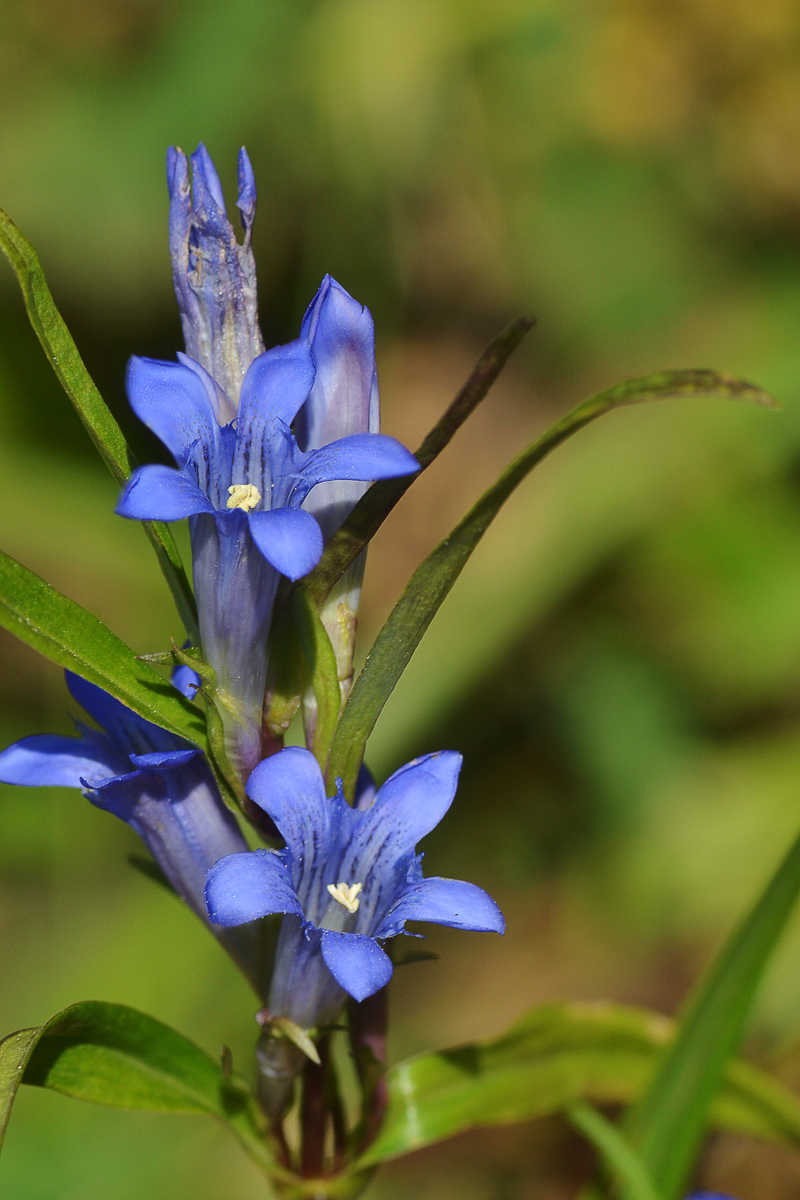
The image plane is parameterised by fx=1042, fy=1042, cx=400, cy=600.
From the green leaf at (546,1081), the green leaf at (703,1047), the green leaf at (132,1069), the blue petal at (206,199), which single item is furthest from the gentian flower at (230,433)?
the green leaf at (703,1047)

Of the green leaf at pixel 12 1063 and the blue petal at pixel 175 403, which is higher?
the blue petal at pixel 175 403

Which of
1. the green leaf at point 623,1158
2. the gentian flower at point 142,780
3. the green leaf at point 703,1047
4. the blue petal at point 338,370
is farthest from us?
the green leaf at point 623,1158

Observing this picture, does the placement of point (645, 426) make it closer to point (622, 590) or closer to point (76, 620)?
point (622, 590)

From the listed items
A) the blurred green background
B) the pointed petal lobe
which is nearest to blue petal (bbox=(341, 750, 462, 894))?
the pointed petal lobe

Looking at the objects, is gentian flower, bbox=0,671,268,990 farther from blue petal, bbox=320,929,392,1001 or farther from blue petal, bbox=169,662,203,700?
blue petal, bbox=320,929,392,1001

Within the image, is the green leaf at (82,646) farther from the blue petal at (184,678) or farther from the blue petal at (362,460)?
the blue petal at (362,460)

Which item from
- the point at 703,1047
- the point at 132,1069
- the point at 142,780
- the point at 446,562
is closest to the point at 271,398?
the point at 446,562

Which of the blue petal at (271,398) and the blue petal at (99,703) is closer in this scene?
the blue petal at (271,398)
